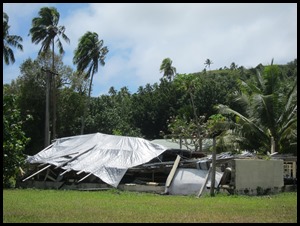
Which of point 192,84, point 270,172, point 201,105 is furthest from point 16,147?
point 201,105

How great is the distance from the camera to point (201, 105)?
143ft

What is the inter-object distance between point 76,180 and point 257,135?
34.0 ft

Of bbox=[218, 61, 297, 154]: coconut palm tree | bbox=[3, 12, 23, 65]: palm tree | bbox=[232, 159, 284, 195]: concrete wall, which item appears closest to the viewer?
bbox=[232, 159, 284, 195]: concrete wall

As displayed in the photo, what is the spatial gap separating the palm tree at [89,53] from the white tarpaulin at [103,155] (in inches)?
567

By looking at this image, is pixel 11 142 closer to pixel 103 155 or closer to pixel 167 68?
pixel 103 155

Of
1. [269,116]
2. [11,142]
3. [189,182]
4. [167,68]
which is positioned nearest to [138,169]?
[189,182]

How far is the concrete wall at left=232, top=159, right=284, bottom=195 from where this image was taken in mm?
19297

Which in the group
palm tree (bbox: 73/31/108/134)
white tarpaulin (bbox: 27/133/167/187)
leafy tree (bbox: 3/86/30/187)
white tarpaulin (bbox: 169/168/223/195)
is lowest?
white tarpaulin (bbox: 169/168/223/195)

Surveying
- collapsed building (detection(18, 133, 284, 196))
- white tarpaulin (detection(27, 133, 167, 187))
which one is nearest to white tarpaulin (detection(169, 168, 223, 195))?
collapsed building (detection(18, 133, 284, 196))

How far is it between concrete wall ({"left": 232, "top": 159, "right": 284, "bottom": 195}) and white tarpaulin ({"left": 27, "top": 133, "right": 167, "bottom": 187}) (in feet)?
19.4

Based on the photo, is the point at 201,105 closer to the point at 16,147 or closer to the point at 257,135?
the point at 257,135

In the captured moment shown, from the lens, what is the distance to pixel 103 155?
2473 centimetres

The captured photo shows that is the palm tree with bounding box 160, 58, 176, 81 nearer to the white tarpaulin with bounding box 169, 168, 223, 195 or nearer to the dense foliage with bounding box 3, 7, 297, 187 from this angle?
the dense foliage with bounding box 3, 7, 297, 187

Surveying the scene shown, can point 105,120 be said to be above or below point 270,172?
above
